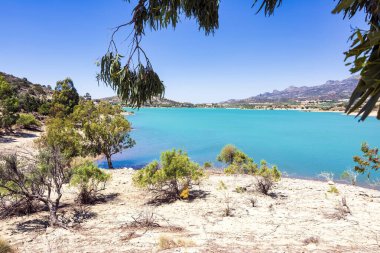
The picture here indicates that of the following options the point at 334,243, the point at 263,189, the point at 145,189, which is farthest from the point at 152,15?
the point at 263,189

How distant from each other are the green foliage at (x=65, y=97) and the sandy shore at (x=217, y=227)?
34.3 meters

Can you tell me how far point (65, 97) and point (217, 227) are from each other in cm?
4427

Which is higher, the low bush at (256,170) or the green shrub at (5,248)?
the green shrub at (5,248)

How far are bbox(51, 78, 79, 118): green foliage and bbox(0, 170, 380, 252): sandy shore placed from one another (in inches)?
1349

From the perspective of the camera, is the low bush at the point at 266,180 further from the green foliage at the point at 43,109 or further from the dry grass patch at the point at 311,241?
the green foliage at the point at 43,109

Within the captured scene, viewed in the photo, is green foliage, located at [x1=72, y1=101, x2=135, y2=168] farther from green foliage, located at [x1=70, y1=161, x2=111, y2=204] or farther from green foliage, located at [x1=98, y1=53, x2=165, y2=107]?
green foliage, located at [x1=98, y1=53, x2=165, y2=107]

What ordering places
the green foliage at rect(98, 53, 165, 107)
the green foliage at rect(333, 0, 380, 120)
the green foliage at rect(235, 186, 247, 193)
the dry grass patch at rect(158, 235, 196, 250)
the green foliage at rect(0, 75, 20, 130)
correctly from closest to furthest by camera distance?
the green foliage at rect(333, 0, 380, 120) → the green foliage at rect(98, 53, 165, 107) → the dry grass patch at rect(158, 235, 196, 250) → the green foliage at rect(235, 186, 247, 193) → the green foliage at rect(0, 75, 20, 130)

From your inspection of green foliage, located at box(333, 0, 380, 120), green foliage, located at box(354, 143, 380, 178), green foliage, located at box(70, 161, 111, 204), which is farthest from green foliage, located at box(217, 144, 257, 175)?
green foliage, located at box(333, 0, 380, 120)

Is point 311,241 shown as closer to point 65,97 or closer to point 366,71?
point 366,71

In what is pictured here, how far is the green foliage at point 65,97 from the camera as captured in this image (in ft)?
140

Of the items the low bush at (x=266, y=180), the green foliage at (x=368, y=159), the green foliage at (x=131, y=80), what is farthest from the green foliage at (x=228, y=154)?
the green foliage at (x=131, y=80)

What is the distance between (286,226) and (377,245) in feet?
7.74

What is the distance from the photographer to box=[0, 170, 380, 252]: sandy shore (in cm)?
675

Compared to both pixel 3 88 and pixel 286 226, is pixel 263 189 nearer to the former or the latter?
pixel 286 226
